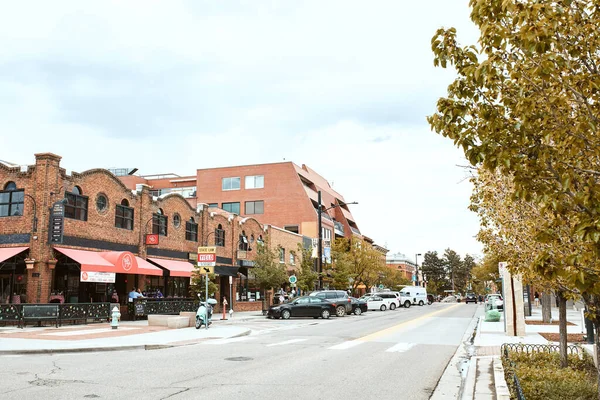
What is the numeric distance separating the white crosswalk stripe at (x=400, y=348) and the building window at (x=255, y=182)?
2109 inches

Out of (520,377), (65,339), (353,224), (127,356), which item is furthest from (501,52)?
(353,224)

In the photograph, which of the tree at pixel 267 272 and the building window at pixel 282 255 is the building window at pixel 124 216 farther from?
the building window at pixel 282 255

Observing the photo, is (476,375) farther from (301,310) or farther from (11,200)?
(11,200)

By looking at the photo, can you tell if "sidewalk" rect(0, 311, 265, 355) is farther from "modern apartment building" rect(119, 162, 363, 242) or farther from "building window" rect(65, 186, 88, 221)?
"modern apartment building" rect(119, 162, 363, 242)

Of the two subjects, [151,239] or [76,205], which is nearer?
[76,205]

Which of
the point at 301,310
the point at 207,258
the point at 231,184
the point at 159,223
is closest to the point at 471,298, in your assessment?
the point at 231,184

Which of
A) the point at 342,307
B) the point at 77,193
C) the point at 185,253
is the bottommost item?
the point at 342,307

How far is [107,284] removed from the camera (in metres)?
30.3

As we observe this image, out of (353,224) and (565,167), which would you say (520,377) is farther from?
(353,224)

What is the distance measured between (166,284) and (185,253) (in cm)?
251

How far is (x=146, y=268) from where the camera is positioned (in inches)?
1192

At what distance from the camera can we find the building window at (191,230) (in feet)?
125

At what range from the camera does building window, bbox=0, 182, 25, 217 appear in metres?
26.7

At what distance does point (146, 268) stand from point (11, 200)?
7.53m
